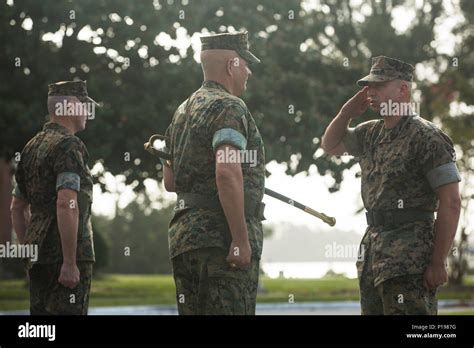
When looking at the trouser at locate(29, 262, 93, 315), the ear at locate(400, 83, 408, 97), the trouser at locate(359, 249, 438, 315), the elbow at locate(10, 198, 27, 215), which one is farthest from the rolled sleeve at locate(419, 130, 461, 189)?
the elbow at locate(10, 198, 27, 215)

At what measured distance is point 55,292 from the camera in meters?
6.98

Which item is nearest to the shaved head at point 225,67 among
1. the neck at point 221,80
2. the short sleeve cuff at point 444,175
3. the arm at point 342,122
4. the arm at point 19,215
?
the neck at point 221,80

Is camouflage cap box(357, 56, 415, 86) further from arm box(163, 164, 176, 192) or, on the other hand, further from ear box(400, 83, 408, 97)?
arm box(163, 164, 176, 192)

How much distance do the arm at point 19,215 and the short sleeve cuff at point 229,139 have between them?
2.10 metres

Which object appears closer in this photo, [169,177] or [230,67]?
[230,67]

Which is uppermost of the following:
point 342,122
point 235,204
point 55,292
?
point 342,122

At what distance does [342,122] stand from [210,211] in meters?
1.27

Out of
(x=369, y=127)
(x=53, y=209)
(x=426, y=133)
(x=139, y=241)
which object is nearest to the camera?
(x=426, y=133)

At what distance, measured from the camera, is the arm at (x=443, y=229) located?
6070 millimetres

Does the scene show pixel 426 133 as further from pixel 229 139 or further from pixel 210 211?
pixel 210 211

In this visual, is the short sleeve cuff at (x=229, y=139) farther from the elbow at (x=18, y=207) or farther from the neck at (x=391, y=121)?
the elbow at (x=18, y=207)

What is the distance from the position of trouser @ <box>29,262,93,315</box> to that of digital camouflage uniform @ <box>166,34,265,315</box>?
1.11 m

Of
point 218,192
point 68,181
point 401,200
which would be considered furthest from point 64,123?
point 401,200
